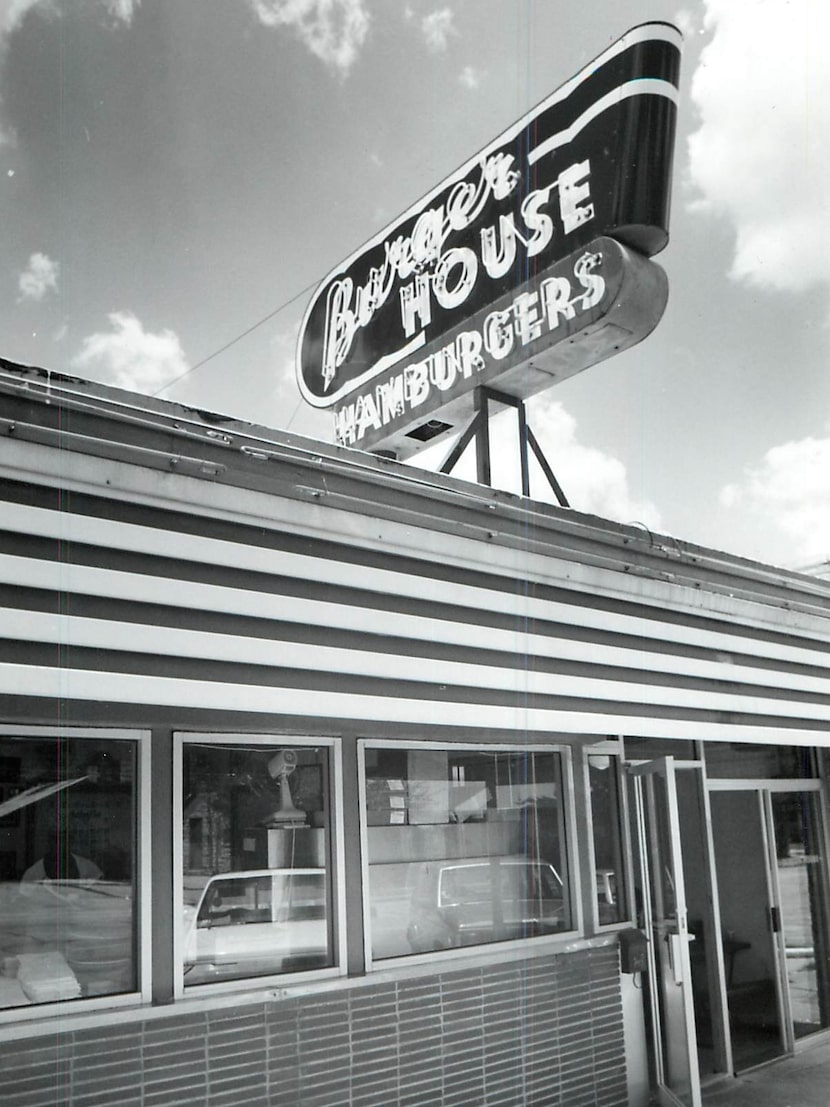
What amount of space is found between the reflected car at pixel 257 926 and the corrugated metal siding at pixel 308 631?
143 cm

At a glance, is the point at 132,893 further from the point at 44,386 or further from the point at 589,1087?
the point at 589,1087

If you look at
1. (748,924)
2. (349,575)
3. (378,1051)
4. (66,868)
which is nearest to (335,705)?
(349,575)

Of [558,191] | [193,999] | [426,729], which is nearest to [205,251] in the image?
[558,191]

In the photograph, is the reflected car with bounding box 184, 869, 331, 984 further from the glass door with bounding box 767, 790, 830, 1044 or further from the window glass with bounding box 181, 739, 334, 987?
the glass door with bounding box 767, 790, 830, 1044

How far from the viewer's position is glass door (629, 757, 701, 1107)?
6.25 meters

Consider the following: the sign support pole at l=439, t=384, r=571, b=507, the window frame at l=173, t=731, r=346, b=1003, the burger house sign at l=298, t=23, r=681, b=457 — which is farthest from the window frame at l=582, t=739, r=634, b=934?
the burger house sign at l=298, t=23, r=681, b=457

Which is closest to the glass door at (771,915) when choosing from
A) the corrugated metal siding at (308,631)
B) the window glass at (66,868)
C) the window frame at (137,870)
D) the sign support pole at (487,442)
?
the corrugated metal siding at (308,631)

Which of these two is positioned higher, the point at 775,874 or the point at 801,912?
the point at 775,874

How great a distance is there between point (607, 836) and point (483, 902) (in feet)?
3.99

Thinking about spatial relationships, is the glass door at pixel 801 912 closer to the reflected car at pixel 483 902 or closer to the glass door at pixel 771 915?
the glass door at pixel 771 915

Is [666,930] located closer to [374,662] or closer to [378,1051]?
[378,1051]

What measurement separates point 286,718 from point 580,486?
47.2 ft

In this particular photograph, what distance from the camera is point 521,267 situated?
246 inches

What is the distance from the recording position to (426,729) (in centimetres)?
572
